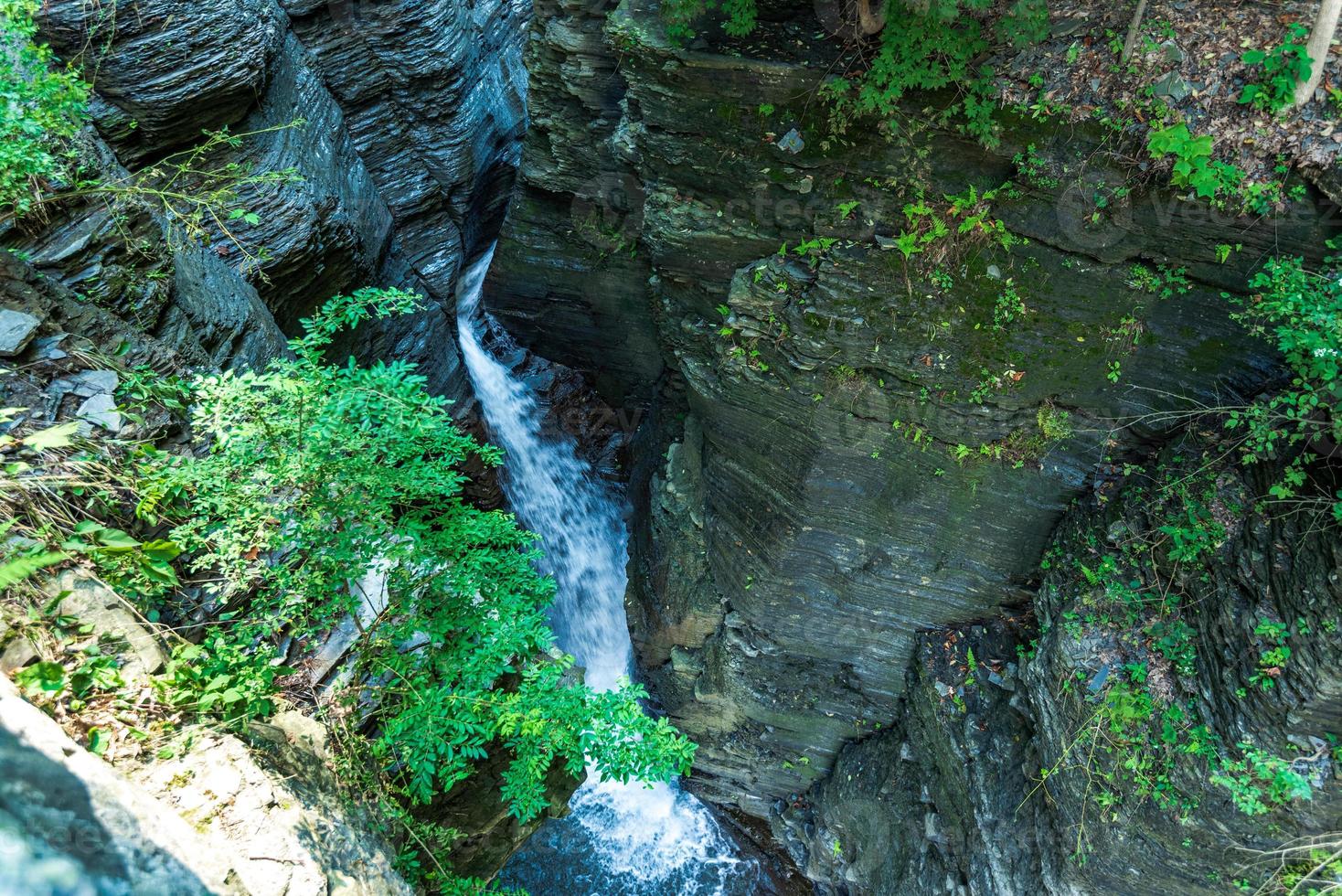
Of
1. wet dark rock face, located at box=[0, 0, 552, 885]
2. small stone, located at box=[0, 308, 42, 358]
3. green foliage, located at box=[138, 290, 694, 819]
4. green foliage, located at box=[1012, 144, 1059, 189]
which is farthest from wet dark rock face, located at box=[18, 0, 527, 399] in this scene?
green foliage, located at box=[1012, 144, 1059, 189]

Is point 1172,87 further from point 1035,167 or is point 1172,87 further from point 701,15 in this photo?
point 701,15

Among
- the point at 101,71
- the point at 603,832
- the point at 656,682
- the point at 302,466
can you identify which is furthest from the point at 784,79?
the point at 603,832

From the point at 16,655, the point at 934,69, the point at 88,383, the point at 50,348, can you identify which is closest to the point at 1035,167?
the point at 934,69

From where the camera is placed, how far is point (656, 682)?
9195 mm

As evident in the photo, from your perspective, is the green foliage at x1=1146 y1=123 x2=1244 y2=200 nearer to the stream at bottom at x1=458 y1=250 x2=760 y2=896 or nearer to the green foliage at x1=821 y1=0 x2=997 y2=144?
the green foliage at x1=821 y1=0 x2=997 y2=144

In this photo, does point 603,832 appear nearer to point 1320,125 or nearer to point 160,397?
point 160,397

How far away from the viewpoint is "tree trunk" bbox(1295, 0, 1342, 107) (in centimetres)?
431

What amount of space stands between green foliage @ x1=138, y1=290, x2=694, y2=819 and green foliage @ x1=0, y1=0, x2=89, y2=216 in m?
1.36

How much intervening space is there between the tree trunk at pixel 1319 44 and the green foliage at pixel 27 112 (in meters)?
7.42

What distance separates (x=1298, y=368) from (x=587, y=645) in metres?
8.46

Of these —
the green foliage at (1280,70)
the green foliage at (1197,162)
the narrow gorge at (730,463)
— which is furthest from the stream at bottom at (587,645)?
the green foliage at (1280,70)

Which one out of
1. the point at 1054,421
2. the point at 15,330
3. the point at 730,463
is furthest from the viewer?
the point at 730,463

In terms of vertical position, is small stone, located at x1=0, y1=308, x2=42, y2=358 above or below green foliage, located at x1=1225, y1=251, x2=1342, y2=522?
above

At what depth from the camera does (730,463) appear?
742cm
